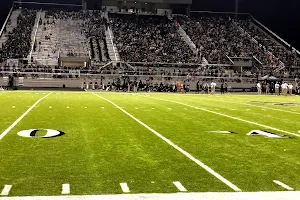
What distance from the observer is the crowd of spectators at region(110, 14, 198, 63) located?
6200cm

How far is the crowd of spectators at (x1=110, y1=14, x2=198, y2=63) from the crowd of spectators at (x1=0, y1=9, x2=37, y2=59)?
1287 centimetres

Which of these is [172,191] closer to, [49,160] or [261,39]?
[49,160]

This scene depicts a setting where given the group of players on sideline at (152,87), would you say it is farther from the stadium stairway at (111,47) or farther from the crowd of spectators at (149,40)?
the crowd of spectators at (149,40)

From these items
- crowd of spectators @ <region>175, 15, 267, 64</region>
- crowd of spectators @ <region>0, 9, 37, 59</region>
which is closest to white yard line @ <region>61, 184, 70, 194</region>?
crowd of spectators @ <region>0, 9, 37, 59</region>

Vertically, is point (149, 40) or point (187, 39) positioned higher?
point (187, 39)

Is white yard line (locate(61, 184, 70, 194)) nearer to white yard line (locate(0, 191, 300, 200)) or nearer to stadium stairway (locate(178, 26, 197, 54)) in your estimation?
white yard line (locate(0, 191, 300, 200))

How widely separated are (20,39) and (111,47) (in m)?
13.0

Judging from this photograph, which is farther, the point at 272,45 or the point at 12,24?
the point at 272,45

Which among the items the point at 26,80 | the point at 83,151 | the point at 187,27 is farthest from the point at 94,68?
the point at 83,151

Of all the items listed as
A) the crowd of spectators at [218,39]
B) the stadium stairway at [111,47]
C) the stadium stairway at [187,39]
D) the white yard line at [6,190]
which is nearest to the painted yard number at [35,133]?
the white yard line at [6,190]

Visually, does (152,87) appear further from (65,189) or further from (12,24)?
(65,189)

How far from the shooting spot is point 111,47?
63.3 metres

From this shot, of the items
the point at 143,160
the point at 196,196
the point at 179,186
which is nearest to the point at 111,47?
the point at 143,160

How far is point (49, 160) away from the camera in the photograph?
274 inches
